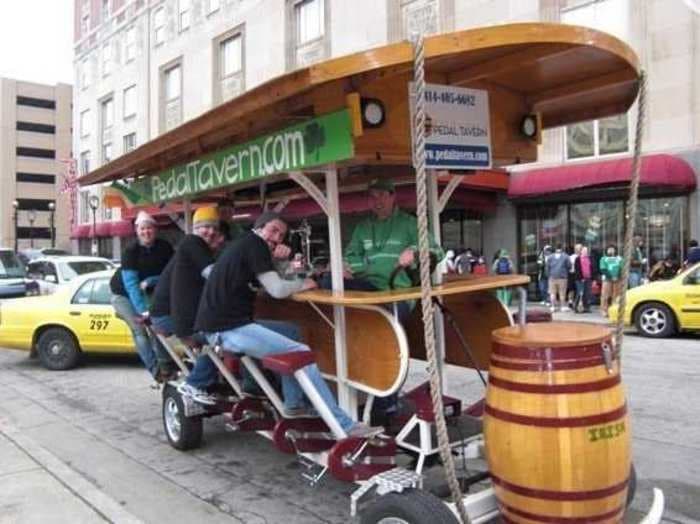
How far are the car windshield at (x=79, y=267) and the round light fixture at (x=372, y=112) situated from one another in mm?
10698

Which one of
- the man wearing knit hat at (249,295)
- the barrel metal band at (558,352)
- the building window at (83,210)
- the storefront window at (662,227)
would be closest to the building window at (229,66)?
the building window at (83,210)

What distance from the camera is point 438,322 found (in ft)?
15.8

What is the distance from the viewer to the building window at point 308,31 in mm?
24156


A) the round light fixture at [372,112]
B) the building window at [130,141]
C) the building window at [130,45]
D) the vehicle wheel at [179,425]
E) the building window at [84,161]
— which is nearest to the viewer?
the round light fixture at [372,112]

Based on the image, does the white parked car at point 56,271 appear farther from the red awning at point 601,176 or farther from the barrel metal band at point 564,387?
the barrel metal band at point 564,387

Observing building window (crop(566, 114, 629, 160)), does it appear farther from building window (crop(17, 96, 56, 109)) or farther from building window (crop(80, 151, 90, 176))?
building window (crop(17, 96, 56, 109))

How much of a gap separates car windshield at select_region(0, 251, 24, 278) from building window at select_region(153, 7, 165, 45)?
1889 cm

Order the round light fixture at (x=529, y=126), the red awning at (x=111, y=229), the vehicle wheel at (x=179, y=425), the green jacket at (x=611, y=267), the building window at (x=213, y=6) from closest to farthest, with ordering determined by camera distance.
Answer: the round light fixture at (x=529, y=126) < the vehicle wheel at (x=179, y=425) < the green jacket at (x=611, y=267) < the building window at (x=213, y=6) < the red awning at (x=111, y=229)

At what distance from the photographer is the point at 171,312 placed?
5809 millimetres

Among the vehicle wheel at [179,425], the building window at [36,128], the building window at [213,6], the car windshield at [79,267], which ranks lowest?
the vehicle wheel at [179,425]

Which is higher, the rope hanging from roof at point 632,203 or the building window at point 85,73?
the building window at point 85,73

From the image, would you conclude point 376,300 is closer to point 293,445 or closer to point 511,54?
point 293,445

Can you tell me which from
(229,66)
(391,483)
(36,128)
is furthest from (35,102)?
(391,483)

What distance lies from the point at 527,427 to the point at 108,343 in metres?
8.29
